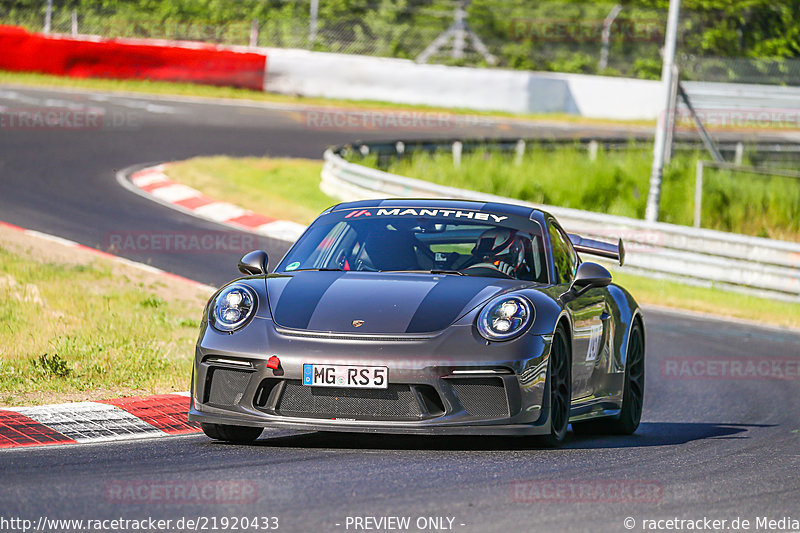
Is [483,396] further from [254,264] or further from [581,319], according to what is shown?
[254,264]

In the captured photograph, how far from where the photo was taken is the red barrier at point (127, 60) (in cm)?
3325

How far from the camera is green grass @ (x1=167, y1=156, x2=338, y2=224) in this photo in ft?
66.0

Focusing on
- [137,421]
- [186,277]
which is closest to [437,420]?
[137,421]

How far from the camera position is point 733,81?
24312 mm

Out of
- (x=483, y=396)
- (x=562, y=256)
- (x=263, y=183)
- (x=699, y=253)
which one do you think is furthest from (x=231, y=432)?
(x=263, y=183)

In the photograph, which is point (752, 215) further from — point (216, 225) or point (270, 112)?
point (270, 112)

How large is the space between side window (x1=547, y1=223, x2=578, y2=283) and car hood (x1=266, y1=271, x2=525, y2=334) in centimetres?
65

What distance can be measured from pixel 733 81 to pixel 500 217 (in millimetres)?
17781

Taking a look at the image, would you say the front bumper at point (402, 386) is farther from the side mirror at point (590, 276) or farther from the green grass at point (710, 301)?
the green grass at point (710, 301)

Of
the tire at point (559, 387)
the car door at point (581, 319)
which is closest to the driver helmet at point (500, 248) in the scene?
the car door at point (581, 319)

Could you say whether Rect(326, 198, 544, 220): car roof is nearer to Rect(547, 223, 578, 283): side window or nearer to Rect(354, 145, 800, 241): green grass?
Rect(547, 223, 578, 283): side window

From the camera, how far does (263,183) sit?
72.5ft

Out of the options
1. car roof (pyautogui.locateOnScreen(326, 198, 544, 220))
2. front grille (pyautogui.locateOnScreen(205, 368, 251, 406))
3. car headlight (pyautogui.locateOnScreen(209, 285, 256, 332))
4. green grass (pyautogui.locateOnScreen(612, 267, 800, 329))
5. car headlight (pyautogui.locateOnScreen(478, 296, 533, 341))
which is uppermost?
car roof (pyautogui.locateOnScreen(326, 198, 544, 220))

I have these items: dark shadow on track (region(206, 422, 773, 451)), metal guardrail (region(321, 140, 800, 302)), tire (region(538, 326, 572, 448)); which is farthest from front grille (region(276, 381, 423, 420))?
metal guardrail (region(321, 140, 800, 302))
